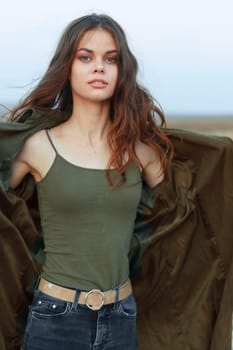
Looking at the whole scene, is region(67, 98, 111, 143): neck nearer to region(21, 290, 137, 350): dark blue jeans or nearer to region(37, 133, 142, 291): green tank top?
region(37, 133, 142, 291): green tank top

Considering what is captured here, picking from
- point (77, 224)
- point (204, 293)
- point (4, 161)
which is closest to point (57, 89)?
point (4, 161)

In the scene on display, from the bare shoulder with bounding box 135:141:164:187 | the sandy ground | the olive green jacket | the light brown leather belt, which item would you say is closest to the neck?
the olive green jacket

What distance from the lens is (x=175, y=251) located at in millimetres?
4230

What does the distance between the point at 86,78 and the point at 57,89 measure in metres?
0.25

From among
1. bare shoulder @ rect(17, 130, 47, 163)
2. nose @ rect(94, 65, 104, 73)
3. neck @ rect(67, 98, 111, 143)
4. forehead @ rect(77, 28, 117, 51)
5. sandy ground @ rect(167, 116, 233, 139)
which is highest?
forehead @ rect(77, 28, 117, 51)

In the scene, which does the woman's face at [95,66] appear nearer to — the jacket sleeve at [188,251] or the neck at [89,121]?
the neck at [89,121]

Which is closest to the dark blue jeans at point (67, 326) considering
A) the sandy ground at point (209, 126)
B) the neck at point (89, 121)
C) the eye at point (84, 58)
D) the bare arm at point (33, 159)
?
the bare arm at point (33, 159)

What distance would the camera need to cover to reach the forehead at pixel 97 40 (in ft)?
11.8

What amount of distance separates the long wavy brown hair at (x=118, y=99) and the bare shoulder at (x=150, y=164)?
30 millimetres

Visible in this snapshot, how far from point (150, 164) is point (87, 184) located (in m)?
0.59

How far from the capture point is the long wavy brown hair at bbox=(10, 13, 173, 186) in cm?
365

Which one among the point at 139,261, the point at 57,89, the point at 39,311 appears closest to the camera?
the point at 39,311

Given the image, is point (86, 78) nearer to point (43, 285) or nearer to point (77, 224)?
point (77, 224)

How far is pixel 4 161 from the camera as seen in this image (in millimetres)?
3633
